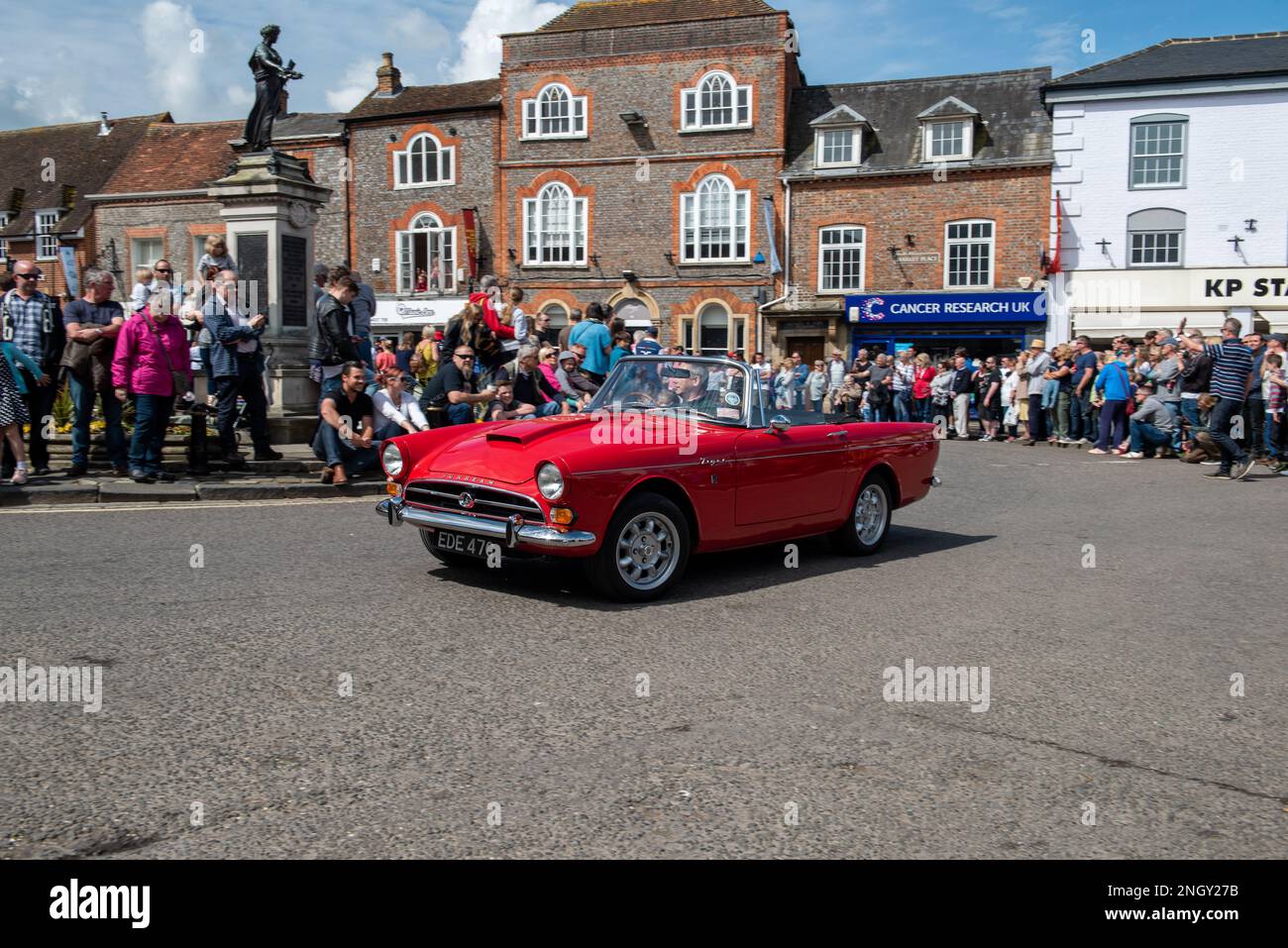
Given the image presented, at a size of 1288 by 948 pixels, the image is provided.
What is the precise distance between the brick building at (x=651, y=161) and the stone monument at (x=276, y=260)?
2079 cm

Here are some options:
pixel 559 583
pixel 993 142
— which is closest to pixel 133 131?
pixel 993 142

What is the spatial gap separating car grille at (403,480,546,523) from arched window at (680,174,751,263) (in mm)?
28544

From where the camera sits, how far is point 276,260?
1392cm

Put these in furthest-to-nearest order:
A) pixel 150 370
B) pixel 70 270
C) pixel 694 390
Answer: pixel 70 270
pixel 150 370
pixel 694 390

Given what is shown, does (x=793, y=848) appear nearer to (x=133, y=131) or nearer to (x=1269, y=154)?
(x=1269, y=154)

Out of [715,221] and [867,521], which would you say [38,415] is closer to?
[867,521]

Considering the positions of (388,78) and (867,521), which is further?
(388,78)

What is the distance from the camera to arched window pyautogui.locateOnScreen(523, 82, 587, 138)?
35.5m

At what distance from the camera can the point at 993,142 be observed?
32.3 m

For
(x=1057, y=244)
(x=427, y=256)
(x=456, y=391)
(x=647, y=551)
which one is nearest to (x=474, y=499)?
(x=647, y=551)

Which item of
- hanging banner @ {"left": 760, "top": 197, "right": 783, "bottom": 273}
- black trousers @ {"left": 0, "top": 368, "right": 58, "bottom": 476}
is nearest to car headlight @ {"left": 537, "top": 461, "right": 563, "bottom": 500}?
black trousers @ {"left": 0, "top": 368, "right": 58, "bottom": 476}

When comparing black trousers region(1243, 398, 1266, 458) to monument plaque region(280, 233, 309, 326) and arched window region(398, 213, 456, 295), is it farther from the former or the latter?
arched window region(398, 213, 456, 295)

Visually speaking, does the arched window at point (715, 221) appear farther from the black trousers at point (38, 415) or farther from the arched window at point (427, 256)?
the black trousers at point (38, 415)

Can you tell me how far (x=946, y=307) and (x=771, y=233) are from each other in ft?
19.0
